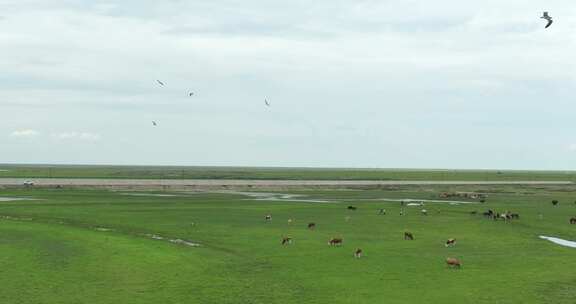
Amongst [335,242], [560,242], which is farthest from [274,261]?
[560,242]

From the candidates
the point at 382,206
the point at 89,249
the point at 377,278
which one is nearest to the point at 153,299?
the point at 377,278

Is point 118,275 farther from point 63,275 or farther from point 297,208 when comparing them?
point 297,208

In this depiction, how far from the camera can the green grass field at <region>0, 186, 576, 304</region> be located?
24594mm

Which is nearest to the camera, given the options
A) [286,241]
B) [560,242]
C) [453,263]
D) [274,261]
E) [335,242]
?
[453,263]

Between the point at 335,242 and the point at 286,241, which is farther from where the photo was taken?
the point at 286,241

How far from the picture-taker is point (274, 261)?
32.0m

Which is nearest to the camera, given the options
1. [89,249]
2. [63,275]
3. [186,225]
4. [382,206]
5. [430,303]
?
[430,303]

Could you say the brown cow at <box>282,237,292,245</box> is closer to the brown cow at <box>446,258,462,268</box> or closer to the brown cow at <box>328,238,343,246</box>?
the brown cow at <box>328,238,343,246</box>

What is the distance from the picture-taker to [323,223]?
170 feet

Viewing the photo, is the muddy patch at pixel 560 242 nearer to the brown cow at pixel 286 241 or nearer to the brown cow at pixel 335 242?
the brown cow at pixel 335 242

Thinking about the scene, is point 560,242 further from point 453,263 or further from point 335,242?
point 335,242

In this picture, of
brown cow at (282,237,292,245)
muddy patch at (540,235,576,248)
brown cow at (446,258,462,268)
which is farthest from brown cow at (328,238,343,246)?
muddy patch at (540,235,576,248)

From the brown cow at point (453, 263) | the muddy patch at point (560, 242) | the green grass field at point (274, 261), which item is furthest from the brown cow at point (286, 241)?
the muddy patch at point (560, 242)

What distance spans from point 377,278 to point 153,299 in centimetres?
1008
